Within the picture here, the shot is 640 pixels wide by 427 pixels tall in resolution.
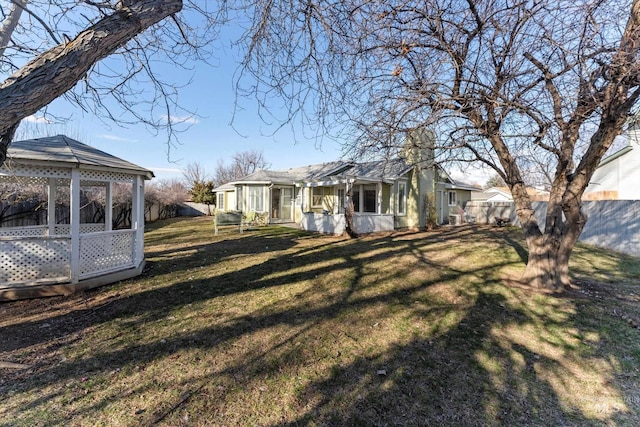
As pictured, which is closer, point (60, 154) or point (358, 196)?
point (60, 154)

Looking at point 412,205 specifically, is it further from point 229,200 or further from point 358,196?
point 229,200

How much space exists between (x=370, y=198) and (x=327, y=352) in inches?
537

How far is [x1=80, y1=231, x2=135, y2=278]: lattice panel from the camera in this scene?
6195 mm

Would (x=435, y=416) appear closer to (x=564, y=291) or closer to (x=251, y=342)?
(x=251, y=342)

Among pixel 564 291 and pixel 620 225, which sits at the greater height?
pixel 620 225

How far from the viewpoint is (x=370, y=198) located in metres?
16.7

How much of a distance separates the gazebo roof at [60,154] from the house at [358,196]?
900 cm

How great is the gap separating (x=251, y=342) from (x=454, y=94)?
5485mm

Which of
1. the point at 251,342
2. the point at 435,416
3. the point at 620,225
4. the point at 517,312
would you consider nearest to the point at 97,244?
the point at 251,342

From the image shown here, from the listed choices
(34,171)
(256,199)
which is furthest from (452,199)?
(34,171)

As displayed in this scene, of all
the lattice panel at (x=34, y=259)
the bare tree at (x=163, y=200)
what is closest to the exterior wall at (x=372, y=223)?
the lattice panel at (x=34, y=259)

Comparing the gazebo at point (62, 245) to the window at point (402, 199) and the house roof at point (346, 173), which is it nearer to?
the house roof at point (346, 173)

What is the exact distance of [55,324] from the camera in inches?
177

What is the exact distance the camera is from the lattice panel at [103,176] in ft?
20.3
